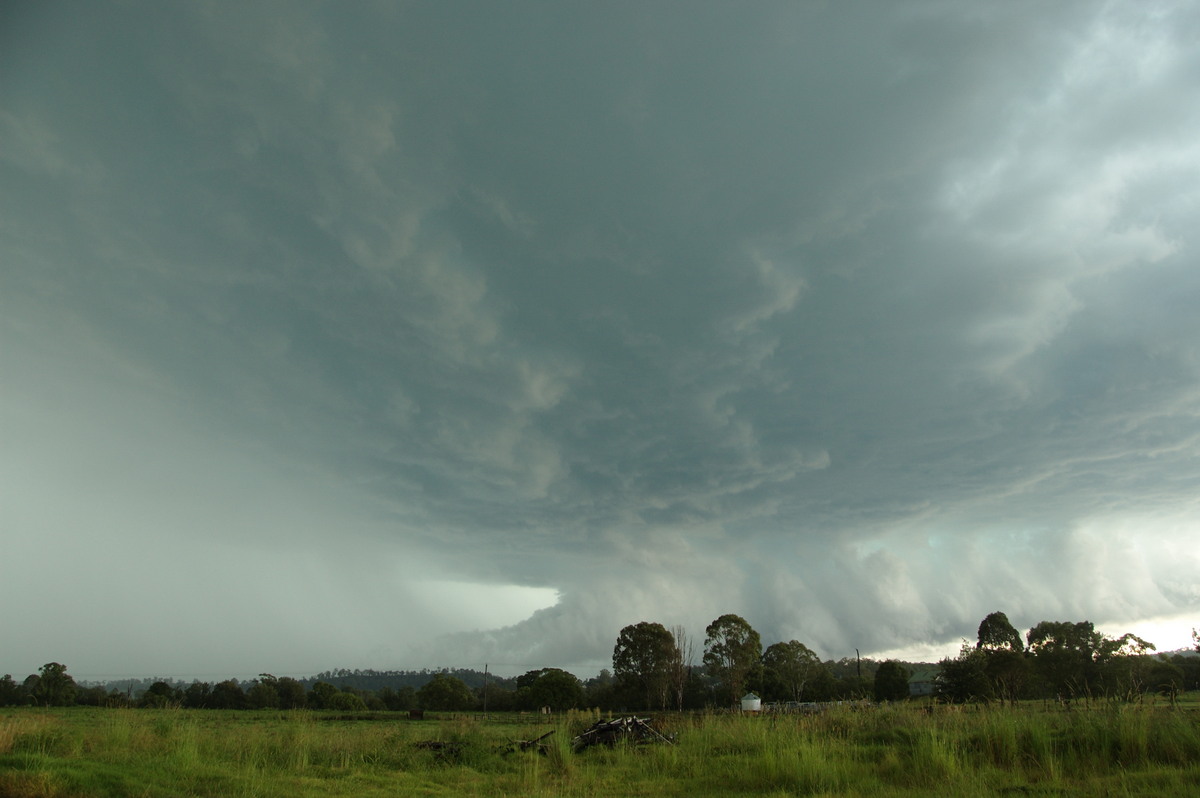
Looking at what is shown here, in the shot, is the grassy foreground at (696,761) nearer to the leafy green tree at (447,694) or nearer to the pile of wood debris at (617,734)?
the pile of wood debris at (617,734)

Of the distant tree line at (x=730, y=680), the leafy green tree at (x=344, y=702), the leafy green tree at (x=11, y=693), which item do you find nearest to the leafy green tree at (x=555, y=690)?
the distant tree line at (x=730, y=680)

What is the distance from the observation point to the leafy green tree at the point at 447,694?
236ft

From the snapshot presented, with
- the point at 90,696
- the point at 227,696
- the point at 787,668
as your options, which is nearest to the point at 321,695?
the point at 227,696

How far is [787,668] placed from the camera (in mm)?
62344

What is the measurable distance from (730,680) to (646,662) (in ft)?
26.1

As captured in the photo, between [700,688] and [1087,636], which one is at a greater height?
[1087,636]

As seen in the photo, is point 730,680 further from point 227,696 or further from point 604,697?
point 227,696

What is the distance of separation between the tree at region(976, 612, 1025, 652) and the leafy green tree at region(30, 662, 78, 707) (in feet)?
314

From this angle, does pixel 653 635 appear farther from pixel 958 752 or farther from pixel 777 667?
pixel 958 752

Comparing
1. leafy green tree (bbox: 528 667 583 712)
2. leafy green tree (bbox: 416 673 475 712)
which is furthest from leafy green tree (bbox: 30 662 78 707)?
leafy green tree (bbox: 528 667 583 712)

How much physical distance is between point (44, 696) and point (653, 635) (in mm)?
66458

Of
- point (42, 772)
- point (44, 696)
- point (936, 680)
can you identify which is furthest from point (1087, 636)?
point (44, 696)

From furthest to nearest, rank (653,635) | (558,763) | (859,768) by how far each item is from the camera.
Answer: (653,635)
(558,763)
(859,768)

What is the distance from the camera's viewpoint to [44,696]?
63812 mm
